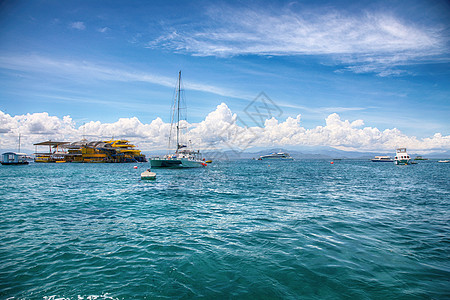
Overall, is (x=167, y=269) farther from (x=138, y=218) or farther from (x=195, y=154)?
(x=195, y=154)

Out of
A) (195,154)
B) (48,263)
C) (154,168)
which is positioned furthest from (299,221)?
(195,154)

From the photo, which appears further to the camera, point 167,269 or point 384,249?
point 384,249

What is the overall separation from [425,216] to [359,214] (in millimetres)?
3571

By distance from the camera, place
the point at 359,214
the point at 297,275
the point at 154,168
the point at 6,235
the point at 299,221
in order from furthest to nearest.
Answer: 1. the point at 154,168
2. the point at 359,214
3. the point at 299,221
4. the point at 6,235
5. the point at 297,275

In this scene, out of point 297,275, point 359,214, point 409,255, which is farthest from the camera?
point 359,214

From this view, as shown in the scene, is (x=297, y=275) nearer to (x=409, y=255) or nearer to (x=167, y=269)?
(x=167, y=269)

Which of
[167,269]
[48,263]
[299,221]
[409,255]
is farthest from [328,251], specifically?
[48,263]

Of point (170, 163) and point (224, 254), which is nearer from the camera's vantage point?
point (224, 254)

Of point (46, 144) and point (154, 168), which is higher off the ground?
point (46, 144)

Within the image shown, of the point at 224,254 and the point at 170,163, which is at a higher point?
the point at 170,163

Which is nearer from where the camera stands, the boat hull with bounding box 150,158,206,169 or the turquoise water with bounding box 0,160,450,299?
the turquoise water with bounding box 0,160,450,299

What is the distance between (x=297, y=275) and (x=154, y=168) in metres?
58.7

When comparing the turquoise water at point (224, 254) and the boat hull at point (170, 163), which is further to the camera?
the boat hull at point (170, 163)

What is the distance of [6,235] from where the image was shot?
→ 9281 millimetres
